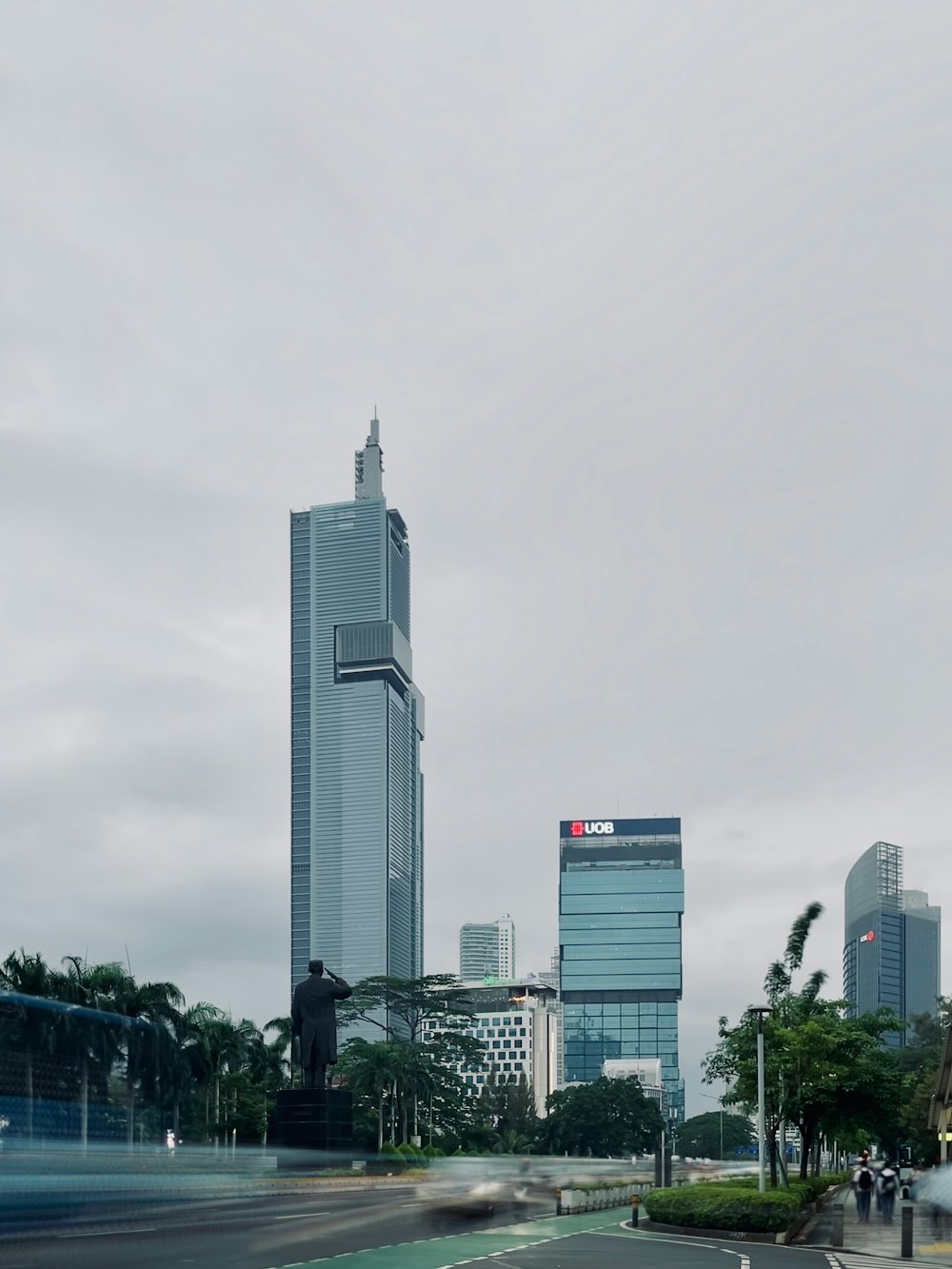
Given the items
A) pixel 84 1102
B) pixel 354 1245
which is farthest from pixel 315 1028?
pixel 84 1102

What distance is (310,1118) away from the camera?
54.4 m

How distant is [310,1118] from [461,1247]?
72.2 feet

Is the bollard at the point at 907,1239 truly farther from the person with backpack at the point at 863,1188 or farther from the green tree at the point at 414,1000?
the green tree at the point at 414,1000

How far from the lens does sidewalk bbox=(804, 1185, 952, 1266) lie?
34519 millimetres

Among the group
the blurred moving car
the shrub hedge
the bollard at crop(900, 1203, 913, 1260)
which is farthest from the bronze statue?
the bollard at crop(900, 1203, 913, 1260)

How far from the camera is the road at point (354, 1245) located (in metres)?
26.7

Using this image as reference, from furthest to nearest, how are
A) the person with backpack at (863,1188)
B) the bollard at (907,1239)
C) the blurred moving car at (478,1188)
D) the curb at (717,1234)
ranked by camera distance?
1. the blurred moving car at (478,1188)
2. the person with backpack at (863,1188)
3. the curb at (717,1234)
4. the bollard at (907,1239)

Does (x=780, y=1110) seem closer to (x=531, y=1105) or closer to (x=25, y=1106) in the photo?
(x=25, y=1106)

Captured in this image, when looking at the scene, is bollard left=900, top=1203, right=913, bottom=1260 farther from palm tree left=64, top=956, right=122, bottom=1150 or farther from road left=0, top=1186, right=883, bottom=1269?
palm tree left=64, top=956, right=122, bottom=1150

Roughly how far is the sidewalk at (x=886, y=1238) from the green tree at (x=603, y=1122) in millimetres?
109569

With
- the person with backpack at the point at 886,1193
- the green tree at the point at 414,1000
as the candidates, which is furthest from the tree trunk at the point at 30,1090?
the green tree at the point at 414,1000

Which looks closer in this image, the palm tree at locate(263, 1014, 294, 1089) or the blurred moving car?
the blurred moving car

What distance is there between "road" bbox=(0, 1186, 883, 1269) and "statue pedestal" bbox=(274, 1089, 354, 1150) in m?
7.75

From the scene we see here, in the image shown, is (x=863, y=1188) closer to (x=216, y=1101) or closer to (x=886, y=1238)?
(x=886, y=1238)
